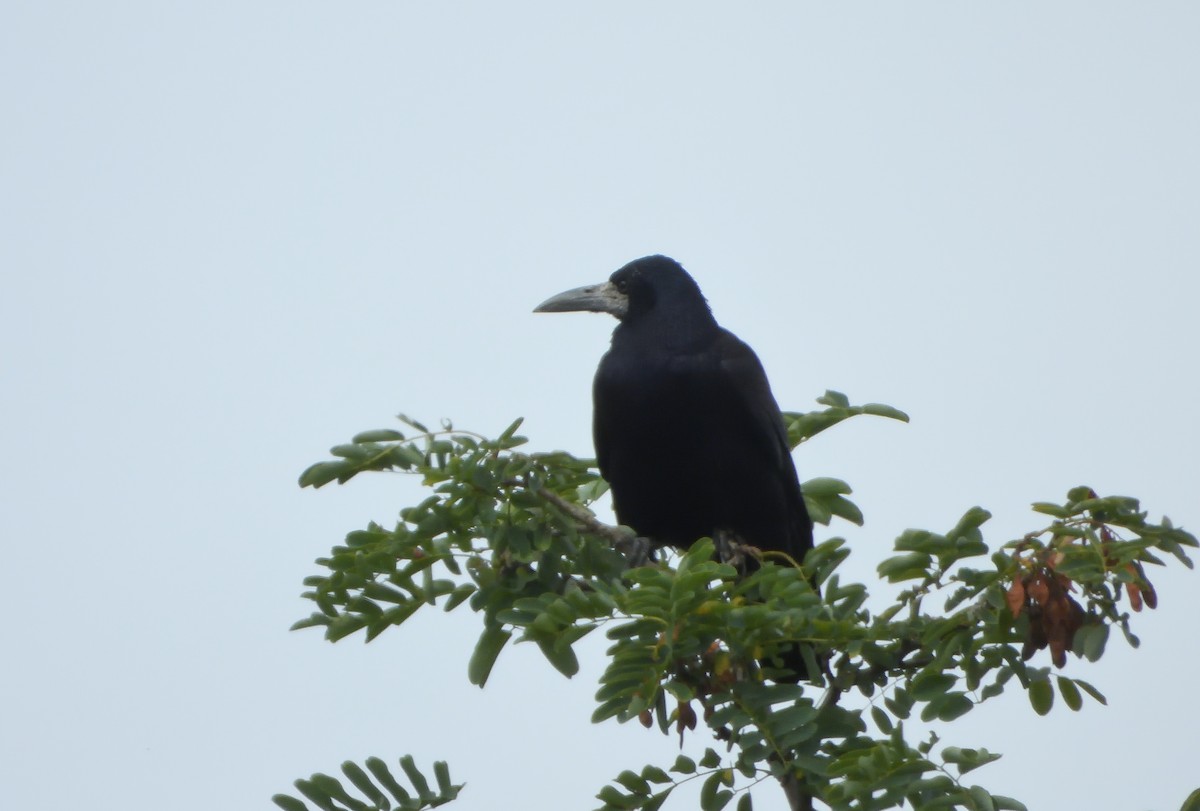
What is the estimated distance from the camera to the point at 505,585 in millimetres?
4012

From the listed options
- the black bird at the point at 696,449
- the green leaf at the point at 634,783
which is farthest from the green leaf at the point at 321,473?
the black bird at the point at 696,449

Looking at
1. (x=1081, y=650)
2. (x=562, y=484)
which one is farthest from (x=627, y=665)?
(x=562, y=484)

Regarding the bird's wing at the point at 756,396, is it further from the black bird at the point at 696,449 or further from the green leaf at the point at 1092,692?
the green leaf at the point at 1092,692

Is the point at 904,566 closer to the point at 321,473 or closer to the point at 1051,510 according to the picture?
the point at 1051,510

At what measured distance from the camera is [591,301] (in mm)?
6469

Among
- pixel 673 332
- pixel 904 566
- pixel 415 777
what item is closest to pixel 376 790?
pixel 415 777

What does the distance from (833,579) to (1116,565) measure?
662 mm

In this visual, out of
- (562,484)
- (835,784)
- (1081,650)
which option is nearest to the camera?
(835,784)

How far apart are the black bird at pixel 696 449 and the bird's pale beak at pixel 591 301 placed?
21.0 inches

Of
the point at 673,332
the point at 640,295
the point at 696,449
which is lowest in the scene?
the point at 696,449

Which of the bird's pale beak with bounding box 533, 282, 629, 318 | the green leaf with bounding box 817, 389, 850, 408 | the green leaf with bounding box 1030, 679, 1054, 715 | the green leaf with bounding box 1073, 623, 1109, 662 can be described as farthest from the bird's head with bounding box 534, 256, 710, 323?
the green leaf with bounding box 1073, 623, 1109, 662

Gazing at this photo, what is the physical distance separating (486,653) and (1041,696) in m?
1.40

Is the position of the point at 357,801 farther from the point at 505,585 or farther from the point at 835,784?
the point at 835,784

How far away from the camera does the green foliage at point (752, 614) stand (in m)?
3.36
